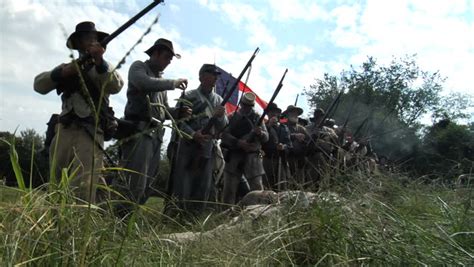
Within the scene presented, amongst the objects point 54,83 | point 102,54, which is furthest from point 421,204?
point 54,83

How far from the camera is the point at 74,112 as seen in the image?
4266mm

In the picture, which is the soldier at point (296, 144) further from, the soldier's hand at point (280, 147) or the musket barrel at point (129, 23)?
the musket barrel at point (129, 23)

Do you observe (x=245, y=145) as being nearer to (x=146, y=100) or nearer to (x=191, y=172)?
(x=191, y=172)

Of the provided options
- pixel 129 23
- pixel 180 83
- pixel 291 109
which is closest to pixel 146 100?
pixel 180 83

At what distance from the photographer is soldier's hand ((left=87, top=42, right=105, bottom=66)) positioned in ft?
12.9

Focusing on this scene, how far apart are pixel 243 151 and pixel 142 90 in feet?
8.78

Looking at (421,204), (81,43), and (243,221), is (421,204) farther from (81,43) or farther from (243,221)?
(81,43)

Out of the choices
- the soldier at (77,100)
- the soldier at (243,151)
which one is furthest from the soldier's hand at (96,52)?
the soldier at (243,151)

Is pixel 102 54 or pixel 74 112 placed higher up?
pixel 102 54

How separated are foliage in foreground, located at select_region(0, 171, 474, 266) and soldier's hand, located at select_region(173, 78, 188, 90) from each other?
1933mm

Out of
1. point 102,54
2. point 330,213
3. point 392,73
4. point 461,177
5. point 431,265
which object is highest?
point 392,73

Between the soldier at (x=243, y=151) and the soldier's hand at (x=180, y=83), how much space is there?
231cm

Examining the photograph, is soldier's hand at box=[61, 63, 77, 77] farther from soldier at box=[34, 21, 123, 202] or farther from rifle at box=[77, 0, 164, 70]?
rifle at box=[77, 0, 164, 70]

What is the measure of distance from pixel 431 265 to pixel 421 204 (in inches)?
49.1
